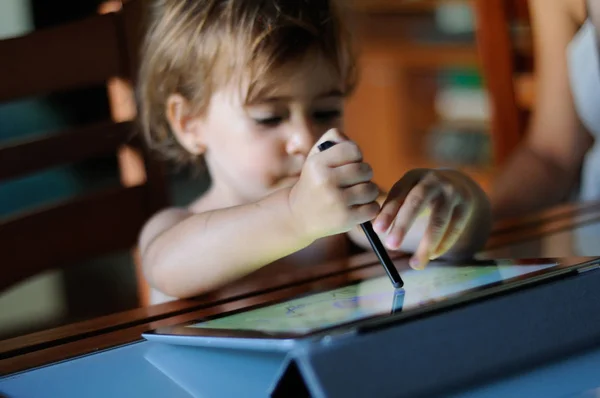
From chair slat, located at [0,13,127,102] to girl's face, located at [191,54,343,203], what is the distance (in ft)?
0.68

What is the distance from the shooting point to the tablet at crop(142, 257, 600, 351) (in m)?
0.41

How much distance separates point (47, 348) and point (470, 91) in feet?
6.92

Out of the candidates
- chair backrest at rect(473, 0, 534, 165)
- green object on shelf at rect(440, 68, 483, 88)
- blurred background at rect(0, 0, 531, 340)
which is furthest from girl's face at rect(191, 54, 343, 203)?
green object on shelf at rect(440, 68, 483, 88)

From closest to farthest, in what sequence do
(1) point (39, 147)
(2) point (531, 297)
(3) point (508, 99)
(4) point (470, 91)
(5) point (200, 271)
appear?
(2) point (531, 297), (5) point (200, 271), (1) point (39, 147), (3) point (508, 99), (4) point (470, 91)

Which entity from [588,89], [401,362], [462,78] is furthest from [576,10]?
[462,78]

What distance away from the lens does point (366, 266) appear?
23.7 inches

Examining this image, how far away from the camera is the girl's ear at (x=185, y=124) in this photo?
728mm

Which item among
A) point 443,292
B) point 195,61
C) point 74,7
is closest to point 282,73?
point 195,61

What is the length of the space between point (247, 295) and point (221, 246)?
37 mm

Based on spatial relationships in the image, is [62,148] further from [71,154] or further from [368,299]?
[368,299]

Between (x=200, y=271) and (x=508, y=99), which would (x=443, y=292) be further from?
(x=508, y=99)

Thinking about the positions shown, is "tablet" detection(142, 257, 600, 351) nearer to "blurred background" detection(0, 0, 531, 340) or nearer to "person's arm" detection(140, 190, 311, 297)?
"person's arm" detection(140, 190, 311, 297)

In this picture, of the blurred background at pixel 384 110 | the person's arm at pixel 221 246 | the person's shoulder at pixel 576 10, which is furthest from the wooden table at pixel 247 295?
the blurred background at pixel 384 110

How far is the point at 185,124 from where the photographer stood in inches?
29.1
